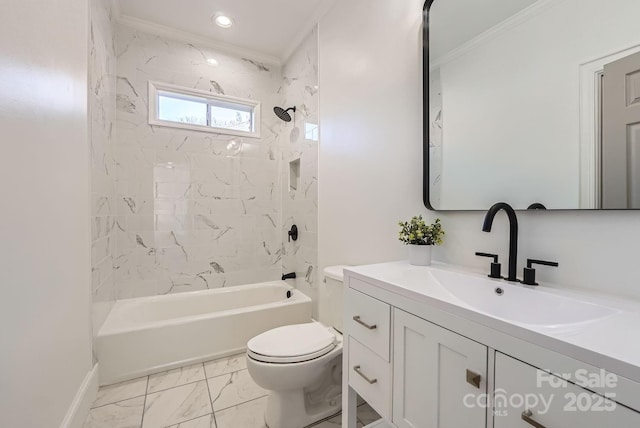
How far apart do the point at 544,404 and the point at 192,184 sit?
279cm

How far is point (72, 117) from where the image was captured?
136cm

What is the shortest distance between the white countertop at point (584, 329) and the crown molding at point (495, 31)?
99cm

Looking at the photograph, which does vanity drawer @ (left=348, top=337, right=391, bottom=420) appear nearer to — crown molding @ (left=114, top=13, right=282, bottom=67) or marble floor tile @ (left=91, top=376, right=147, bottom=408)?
marble floor tile @ (left=91, top=376, right=147, bottom=408)

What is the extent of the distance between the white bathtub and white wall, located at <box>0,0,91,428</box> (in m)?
0.33

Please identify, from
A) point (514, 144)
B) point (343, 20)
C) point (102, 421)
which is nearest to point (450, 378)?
point (514, 144)

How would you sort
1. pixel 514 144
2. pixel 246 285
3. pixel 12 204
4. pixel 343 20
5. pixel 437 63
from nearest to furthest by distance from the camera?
pixel 12 204
pixel 514 144
pixel 437 63
pixel 343 20
pixel 246 285

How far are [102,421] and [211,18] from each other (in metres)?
3.02

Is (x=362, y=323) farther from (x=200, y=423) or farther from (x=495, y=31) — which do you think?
(x=495, y=31)

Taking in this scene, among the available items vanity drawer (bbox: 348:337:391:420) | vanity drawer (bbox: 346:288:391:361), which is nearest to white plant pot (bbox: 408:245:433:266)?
vanity drawer (bbox: 346:288:391:361)

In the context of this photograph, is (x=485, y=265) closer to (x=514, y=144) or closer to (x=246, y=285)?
(x=514, y=144)

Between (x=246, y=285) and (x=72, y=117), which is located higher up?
(x=72, y=117)

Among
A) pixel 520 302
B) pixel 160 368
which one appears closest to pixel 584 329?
pixel 520 302

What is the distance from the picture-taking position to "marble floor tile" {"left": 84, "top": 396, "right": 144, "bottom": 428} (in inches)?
57.8

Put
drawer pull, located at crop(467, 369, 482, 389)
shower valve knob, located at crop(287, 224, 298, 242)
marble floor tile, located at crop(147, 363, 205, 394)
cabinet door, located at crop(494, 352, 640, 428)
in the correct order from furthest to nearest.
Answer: shower valve knob, located at crop(287, 224, 298, 242), marble floor tile, located at crop(147, 363, 205, 394), drawer pull, located at crop(467, 369, 482, 389), cabinet door, located at crop(494, 352, 640, 428)
